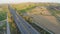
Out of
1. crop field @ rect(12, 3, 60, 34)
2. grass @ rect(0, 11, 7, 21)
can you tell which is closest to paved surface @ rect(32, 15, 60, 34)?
crop field @ rect(12, 3, 60, 34)

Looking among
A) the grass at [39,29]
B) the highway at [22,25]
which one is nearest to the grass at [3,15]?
the highway at [22,25]

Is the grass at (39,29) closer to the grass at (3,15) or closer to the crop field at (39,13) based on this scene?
the crop field at (39,13)

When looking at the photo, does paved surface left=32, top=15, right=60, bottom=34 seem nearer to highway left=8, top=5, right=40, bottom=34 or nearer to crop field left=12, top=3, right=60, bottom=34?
crop field left=12, top=3, right=60, bottom=34

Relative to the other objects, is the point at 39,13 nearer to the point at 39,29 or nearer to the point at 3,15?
the point at 39,29

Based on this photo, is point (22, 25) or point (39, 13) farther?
point (39, 13)

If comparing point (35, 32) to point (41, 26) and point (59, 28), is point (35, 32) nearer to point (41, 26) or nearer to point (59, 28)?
point (41, 26)

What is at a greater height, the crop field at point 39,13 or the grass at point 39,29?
the crop field at point 39,13

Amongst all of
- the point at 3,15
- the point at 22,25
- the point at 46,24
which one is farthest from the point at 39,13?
the point at 3,15
